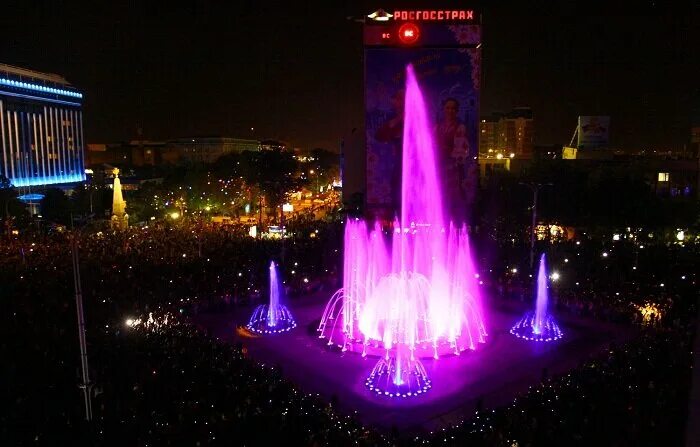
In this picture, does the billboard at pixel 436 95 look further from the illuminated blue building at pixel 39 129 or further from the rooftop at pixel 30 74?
the rooftop at pixel 30 74

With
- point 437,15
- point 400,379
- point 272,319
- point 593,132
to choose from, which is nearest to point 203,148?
point 593,132

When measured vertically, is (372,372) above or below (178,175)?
below

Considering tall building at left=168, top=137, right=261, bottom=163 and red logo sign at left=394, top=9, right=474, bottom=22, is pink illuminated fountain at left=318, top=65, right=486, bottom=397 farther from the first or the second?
tall building at left=168, top=137, right=261, bottom=163

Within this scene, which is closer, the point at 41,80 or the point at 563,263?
the point at 563,263

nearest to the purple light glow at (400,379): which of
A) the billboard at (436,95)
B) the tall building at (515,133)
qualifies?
the billboard at (436,95)

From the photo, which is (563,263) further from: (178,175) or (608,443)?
(178,175)

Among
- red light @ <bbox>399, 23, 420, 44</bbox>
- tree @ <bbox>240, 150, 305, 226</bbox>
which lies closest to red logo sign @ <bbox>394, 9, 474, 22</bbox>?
red light @ <bbox>399, 23, 420, 44</bbox>

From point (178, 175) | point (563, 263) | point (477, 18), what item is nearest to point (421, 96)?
point (477, 18)
